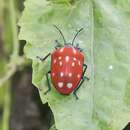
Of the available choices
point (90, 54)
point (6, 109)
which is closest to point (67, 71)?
point (90, 54)

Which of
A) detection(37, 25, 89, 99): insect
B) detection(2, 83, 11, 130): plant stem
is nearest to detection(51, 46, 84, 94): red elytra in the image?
detection(37, 25, 89, 99): insect

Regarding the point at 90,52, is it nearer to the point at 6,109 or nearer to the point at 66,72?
the point at 66,72

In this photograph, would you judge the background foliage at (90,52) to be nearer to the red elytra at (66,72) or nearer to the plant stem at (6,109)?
the red elytra at (66,72)

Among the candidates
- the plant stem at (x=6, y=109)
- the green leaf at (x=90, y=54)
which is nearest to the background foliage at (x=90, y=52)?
the green leaf at (x=90, y=54)

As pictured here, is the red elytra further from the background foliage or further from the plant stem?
the plant stem

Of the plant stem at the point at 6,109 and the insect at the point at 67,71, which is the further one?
the plant stem at the point at 6,109

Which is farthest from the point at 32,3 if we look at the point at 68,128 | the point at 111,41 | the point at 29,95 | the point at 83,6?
the point at 29,95

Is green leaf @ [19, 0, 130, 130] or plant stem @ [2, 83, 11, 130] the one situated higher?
green leaf @ [19, 0, 130, 130]
